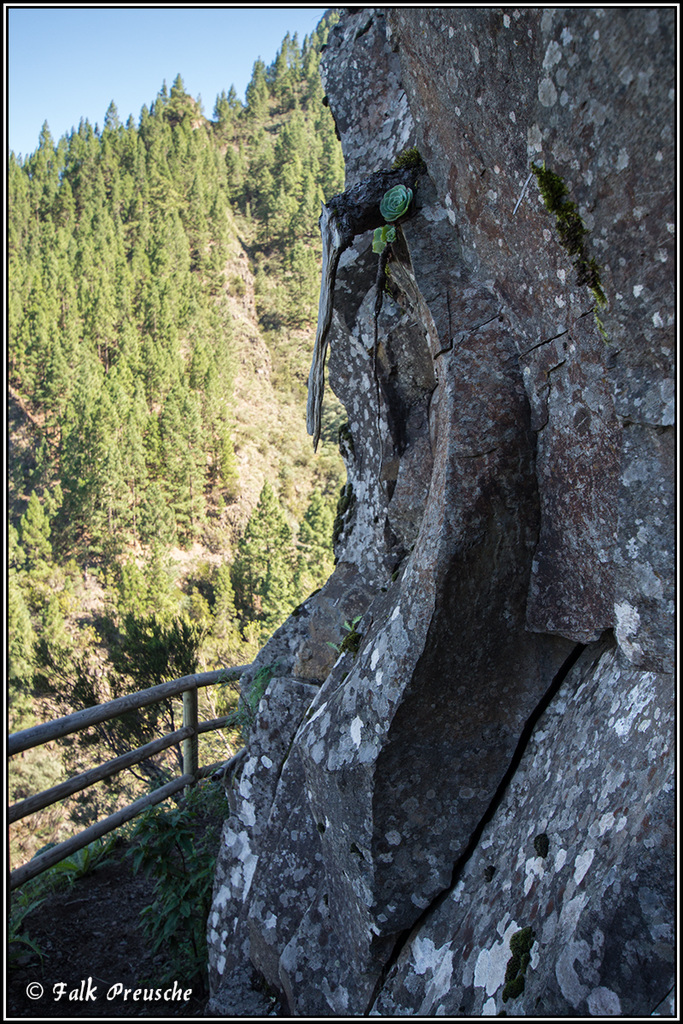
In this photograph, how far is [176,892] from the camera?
3334mm

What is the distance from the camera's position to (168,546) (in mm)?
33938

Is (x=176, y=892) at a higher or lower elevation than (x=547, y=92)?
lower

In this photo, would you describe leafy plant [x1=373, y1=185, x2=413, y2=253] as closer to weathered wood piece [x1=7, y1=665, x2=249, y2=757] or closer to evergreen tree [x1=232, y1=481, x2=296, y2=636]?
weathered wood piece [x1=7, y1=665, x2=249, y2=757]

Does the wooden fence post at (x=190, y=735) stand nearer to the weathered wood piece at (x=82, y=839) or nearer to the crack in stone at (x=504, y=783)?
the weathered wood piece at (x=82, y=839)

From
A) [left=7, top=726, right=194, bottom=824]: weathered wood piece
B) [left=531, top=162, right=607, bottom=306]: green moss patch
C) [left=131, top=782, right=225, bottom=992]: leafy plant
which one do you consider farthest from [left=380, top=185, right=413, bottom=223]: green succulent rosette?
[left=131, top=782, right=225, bottom=992]: leafy plant

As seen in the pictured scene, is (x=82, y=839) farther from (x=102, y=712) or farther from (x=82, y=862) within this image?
(x=102, y=712)

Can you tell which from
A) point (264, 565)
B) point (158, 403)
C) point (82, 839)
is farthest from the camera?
point (158, 403)

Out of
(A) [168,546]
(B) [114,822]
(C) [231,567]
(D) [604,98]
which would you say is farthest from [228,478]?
(D) [604,98]

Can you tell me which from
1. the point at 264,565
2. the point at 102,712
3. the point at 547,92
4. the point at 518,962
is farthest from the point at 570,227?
the point at 264,565

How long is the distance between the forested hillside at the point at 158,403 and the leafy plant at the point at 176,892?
3678mm

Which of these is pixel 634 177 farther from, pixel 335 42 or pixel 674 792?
pixel 335 42

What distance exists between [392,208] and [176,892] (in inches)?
142

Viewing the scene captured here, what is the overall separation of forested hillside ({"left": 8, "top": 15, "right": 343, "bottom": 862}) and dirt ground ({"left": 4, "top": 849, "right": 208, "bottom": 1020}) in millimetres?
3324

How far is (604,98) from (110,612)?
31888 millimetres
